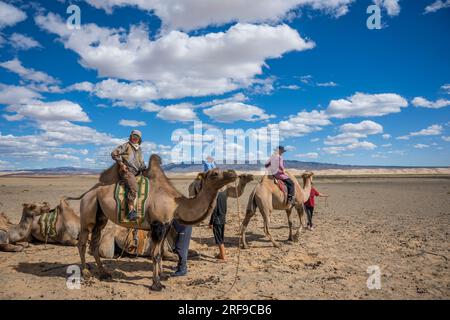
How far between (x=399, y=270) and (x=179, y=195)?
544 centimetres

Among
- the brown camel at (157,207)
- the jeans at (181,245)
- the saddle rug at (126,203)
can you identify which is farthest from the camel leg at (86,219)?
the jeans at (181,245)

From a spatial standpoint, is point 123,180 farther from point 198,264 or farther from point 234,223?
point 234,223

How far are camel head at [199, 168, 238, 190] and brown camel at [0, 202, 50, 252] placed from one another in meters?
6.23

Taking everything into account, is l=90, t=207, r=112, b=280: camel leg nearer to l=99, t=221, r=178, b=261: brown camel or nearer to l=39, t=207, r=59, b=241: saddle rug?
l=99, t=221, r=178, b=261: brown camel

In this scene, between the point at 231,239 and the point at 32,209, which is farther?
the point at 231,239

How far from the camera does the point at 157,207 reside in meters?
7.21

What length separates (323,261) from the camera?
909 centimetres

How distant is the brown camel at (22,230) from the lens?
10.1 meters

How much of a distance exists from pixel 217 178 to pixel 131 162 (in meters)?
2.12

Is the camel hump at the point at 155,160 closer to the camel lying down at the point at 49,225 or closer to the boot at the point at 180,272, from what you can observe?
the boot at the point at 180,272

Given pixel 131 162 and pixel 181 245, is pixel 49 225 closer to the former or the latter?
pixel 131 162

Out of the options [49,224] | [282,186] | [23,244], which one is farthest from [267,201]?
[23,244]

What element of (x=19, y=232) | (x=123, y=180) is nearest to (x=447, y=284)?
(x=123, y=180)

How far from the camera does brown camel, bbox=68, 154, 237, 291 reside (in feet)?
→ 23.1
